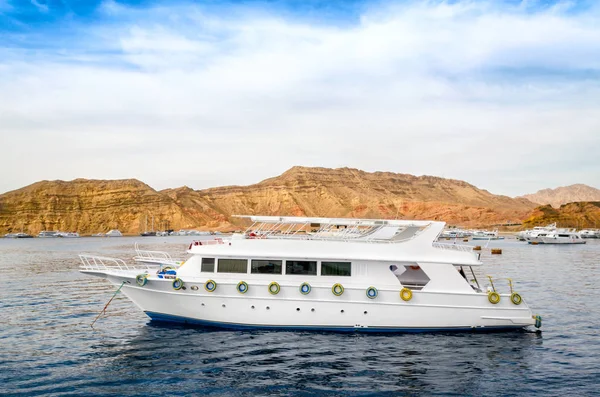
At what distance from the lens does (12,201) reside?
19075 cm

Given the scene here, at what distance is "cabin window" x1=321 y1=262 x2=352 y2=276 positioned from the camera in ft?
62.3

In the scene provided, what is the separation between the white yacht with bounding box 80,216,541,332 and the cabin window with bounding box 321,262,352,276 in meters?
0.04

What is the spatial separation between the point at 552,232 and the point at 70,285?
91.9 metres

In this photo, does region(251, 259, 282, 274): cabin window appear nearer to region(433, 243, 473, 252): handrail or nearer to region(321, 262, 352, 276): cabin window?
region(321, 262, 352, 276): cabin window

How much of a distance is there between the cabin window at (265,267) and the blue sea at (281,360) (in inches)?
89.1

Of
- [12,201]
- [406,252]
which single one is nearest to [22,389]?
[406,252]

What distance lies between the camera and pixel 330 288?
1842 cm

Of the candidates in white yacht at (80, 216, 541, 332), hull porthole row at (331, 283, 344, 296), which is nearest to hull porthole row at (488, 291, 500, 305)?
white yacht at (80, 216, 541, 332)

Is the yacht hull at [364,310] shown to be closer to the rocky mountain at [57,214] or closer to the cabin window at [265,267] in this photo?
the cabin window at [265,267]

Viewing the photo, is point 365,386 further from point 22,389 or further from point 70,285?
point 70,285

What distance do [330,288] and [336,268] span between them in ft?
3.08

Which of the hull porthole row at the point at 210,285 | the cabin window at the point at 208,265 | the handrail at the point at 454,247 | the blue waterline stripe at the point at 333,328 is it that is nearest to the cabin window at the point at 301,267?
the blue waterline stripe at the point at 333,328

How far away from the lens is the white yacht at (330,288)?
18500mm

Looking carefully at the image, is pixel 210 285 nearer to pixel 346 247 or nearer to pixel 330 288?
pixel 330 288
